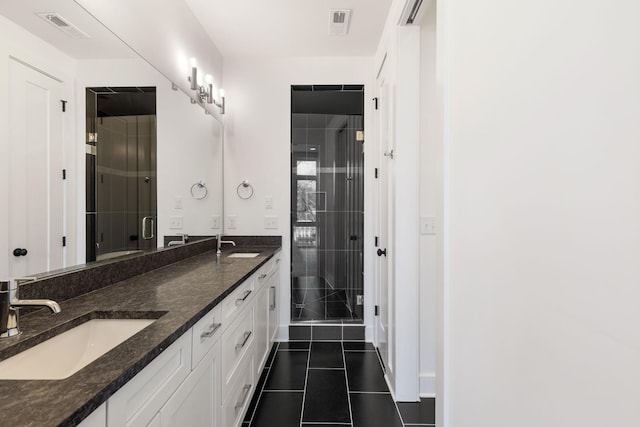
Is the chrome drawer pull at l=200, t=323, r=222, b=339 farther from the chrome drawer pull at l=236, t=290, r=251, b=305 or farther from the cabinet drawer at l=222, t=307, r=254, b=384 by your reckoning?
the chrome drawer pull at l=236, t=290, r=251, b=305

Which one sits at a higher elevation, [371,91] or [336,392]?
[371,91]

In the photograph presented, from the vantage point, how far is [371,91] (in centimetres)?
321

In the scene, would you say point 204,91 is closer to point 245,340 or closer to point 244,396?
point 245,340

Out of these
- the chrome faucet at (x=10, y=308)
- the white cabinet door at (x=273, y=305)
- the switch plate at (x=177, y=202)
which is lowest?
the white cabinet door at (x=273, y=305)

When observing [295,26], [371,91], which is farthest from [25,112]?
[371,91]

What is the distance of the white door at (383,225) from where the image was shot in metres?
2.47

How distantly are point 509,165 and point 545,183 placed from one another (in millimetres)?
131

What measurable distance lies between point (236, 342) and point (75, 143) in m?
1.19

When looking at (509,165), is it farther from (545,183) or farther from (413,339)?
(413,339)

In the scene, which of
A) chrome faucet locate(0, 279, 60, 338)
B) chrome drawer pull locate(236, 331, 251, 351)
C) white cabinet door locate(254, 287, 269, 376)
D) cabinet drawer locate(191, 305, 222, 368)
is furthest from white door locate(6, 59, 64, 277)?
white cabinet door locate(254, 287, 269, 376)

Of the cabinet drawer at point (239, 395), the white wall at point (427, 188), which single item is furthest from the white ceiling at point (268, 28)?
the cabinet drawer at point (239, 395)

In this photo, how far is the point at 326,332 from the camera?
10.5ft

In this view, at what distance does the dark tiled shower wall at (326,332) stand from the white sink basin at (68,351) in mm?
2236

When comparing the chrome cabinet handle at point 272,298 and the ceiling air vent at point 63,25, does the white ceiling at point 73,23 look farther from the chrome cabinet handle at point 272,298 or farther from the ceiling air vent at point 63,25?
the chrome cabinet handle at point 272,298
